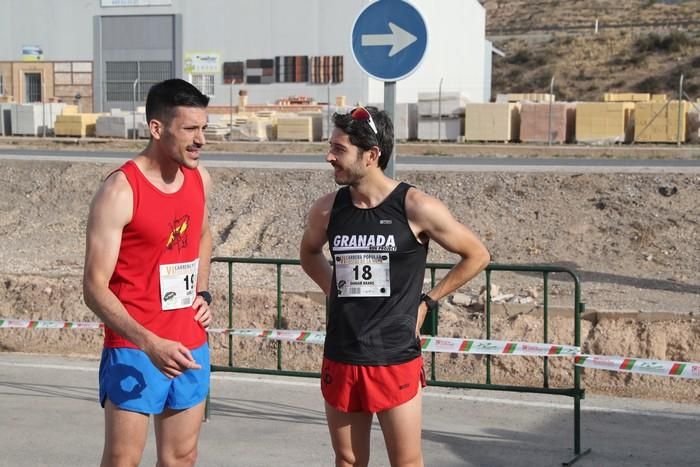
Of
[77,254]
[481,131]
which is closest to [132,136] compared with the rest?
[481,131]

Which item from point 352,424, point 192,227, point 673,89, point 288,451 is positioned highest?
point 673,89

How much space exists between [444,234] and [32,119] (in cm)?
3526

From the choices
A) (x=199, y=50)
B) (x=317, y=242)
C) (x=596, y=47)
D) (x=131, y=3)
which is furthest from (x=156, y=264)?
(x=596, y=47)

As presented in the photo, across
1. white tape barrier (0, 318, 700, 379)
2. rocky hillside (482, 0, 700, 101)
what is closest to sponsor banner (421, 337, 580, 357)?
white tape barrier (0, 318, 700, 379)

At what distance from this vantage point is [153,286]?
4.45 m

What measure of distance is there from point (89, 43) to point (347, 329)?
44453 millimetres

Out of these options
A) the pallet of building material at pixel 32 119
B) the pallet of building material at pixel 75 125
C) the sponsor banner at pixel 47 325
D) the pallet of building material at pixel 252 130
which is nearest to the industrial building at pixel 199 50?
the pallet of building material at pixel 32 119

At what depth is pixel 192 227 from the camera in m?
4.63

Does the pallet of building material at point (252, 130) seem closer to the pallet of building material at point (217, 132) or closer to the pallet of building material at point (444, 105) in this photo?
the pallet of building material at point (217, 132)

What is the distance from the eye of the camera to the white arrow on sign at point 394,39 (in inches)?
310

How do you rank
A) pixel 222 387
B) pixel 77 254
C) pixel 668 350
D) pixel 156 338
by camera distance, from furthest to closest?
1. pixel 77 254
2. pixel 668 350
3. pixel 222 387
4. pixel 156 338

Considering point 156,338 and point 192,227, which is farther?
point 192,227

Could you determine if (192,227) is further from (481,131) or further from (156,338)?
(481,131)

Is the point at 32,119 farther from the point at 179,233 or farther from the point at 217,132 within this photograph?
the point at 179,233
